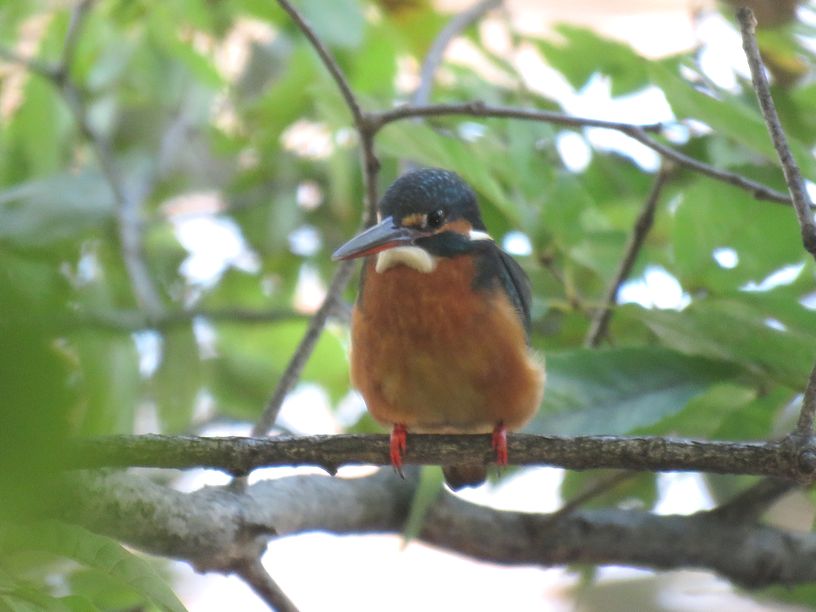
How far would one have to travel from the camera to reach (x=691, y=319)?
2090mm

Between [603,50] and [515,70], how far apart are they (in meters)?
0.27

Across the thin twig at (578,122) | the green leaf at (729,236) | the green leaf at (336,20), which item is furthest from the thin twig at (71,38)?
the green leaf at (729,236)

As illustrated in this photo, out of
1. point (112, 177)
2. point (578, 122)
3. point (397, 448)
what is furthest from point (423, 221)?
point (112, 177)

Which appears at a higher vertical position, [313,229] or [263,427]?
[313,229]

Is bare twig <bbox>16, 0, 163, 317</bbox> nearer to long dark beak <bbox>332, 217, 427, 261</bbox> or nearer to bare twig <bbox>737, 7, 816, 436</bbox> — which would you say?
long dark beak <bbox>332, 217, 427, 261</bbox>

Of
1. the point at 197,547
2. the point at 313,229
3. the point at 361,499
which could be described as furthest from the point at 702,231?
the point at 313,229

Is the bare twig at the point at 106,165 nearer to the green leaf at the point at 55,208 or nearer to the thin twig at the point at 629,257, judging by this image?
the green leaf at the point at 55,208

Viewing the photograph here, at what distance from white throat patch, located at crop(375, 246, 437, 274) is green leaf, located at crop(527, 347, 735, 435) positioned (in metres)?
0.37

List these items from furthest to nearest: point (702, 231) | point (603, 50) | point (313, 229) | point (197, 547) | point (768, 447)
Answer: point (313, 229) → point (603, 50) → point (702, 231) → point (197, 547) → point (768, 447)

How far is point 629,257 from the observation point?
245 cm

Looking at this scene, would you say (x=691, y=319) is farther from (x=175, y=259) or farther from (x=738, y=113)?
(x=175, y=259)

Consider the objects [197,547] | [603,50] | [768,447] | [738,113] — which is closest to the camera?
[768,447]

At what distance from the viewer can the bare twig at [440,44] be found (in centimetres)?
279

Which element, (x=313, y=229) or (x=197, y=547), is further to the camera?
(x=313, y=229)
